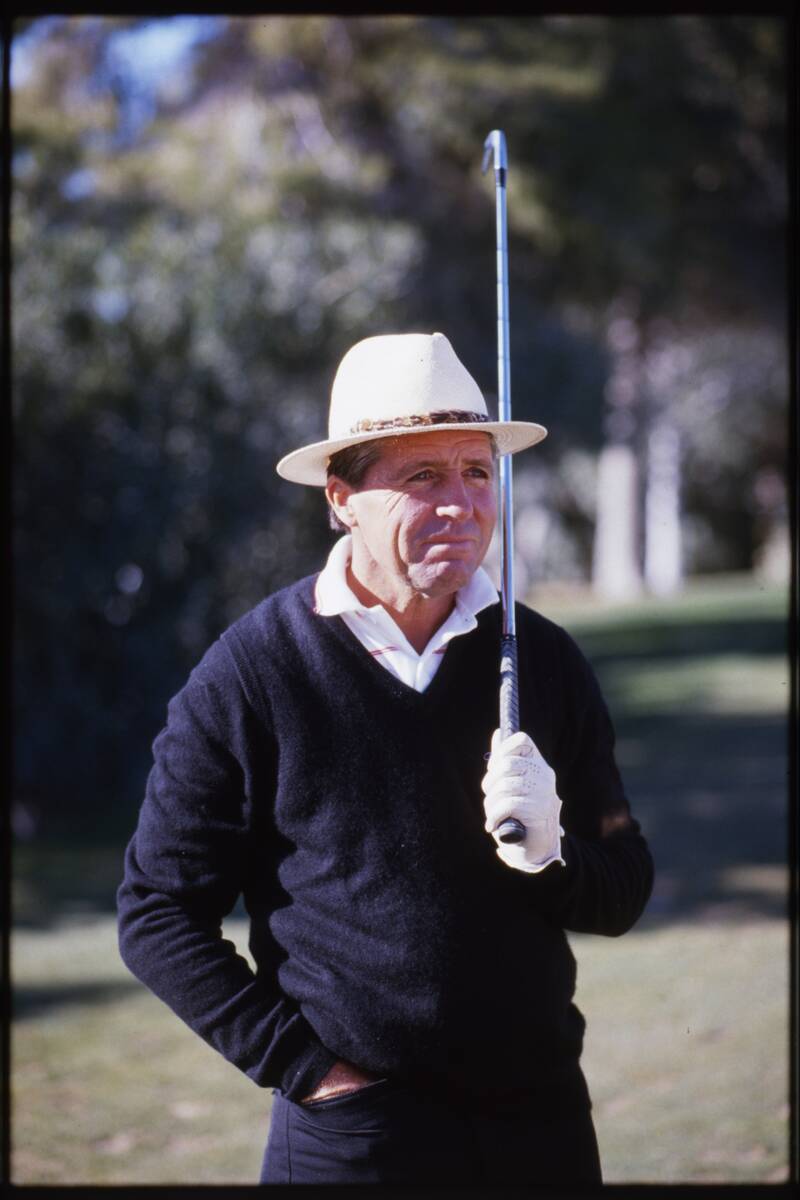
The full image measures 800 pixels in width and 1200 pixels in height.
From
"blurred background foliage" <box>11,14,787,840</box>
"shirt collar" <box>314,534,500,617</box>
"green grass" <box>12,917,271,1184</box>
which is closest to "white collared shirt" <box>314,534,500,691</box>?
"shirt collar" <box>314,534,500,617</box>

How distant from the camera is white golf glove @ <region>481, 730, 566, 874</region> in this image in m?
2.01

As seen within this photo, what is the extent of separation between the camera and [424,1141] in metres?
2.15

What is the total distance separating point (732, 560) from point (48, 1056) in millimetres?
29241

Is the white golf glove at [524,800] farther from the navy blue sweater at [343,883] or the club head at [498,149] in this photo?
the club head at [498,149]

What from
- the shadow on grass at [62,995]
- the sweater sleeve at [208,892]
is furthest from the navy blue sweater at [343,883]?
the shadow on grass at [62,995]

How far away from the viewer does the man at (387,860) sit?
212 cm

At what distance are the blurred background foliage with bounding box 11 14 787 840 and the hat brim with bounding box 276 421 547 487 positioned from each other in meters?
6.93

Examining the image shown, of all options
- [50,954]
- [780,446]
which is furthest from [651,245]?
[780,446]

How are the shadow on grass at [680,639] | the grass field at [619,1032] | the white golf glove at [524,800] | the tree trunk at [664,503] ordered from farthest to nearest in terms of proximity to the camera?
the tree trunk at [664,503]
the shadow on grass at [680,639]
the grass field at [619,1032]
the white golf glove at [524,800]

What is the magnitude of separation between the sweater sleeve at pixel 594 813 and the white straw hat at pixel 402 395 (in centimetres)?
44

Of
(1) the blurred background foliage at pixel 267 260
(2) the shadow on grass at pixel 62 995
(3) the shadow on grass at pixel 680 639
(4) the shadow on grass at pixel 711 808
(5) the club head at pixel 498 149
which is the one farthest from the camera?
(3) the shadow on grass at pixel 680 639

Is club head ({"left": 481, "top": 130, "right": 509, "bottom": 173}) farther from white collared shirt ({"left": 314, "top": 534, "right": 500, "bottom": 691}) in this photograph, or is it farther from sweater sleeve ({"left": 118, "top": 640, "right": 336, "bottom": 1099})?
sweater sleeve ({"left": 118, "top": 640, "right": 336, "bottom": 1099})

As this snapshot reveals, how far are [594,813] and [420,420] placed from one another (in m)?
0.75

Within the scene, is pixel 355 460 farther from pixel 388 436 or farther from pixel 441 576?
pixel 441 576
